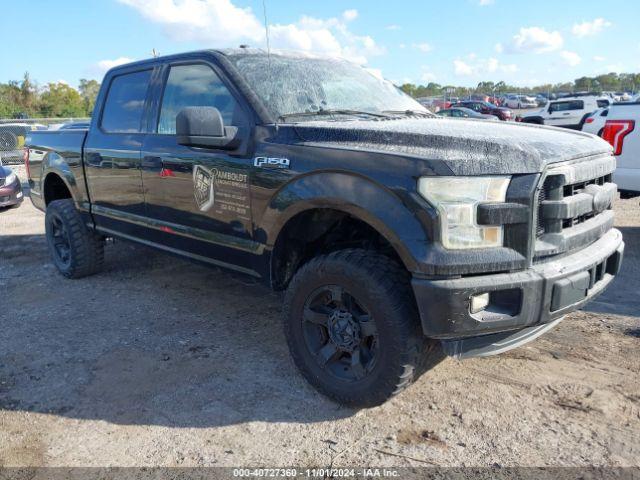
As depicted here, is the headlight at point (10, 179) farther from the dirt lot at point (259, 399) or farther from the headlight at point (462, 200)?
the headlight at point (462, 200)

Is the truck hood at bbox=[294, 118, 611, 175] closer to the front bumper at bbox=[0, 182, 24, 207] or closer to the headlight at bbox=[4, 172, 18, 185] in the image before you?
the front bumper at bbox=[0, 182, 24, 207]

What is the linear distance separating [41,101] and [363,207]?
46759 mm

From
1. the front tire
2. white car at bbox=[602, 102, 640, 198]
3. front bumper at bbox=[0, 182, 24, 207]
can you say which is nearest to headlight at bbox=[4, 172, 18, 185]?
front bumper at bbox=[0, 182, 24, 207]

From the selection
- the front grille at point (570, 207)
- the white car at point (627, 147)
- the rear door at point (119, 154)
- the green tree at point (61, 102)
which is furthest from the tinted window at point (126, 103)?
the green tree at point (61, 102)

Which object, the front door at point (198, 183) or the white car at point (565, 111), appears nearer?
the front door at point (198, 183)

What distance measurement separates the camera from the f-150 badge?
3.53m

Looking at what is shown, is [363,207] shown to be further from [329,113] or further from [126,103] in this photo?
[126,103]

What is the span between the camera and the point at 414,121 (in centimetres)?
333

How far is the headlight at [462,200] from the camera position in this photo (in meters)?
2.45

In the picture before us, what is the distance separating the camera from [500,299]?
2535mm

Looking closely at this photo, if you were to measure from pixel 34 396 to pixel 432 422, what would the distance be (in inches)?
89.0

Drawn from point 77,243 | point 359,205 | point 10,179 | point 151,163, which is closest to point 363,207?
point 359,205

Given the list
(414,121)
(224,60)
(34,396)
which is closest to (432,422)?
(414,121)

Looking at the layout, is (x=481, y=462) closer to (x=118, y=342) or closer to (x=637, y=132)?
(x=118, y=342)
